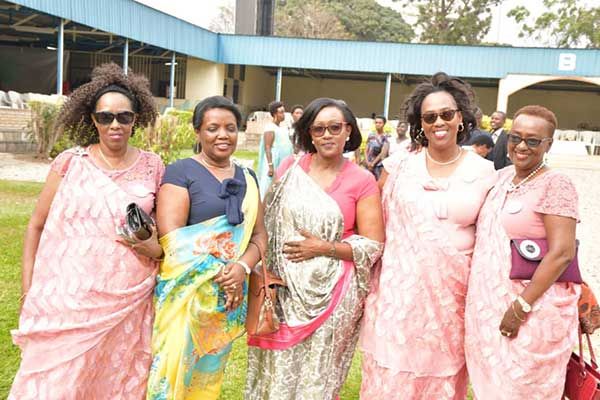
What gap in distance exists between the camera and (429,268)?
263 centimetres

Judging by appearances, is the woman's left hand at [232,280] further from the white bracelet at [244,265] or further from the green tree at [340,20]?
the green tree at [340,20]

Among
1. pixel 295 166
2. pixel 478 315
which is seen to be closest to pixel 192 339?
pixel 295 166

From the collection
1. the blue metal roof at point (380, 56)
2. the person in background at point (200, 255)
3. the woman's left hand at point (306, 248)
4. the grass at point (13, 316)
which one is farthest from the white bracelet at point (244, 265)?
the blue metal roof at point (380, 56)

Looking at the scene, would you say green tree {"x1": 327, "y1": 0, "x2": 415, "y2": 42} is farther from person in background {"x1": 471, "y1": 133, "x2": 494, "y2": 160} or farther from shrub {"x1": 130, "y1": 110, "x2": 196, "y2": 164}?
person in background {"x1": 471, "y1": 133, "x2": 494, "y2": 160}

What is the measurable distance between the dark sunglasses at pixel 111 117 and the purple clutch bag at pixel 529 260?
176 centimetres

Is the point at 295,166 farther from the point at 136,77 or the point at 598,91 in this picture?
the point at 598,91

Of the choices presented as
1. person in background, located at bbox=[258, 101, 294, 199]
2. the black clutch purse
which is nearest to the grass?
the black clutch purse

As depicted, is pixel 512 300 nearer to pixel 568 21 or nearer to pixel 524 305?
pixel 524 305

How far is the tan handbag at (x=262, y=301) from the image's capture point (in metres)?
2.65

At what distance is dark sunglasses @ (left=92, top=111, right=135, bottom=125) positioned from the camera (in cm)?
254

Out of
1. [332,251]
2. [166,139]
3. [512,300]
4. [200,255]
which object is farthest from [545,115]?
[166,139]

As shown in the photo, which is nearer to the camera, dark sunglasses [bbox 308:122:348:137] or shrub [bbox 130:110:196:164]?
dark sunglasses [bbox 308:122:348:137]

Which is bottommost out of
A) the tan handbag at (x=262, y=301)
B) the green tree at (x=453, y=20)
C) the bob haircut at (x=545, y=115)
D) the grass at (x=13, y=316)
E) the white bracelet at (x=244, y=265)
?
the grass at (x=13, y=316)

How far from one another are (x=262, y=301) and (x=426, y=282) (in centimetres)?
76
